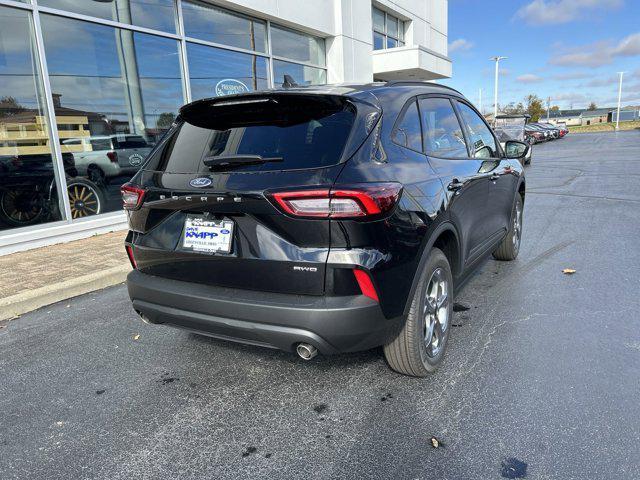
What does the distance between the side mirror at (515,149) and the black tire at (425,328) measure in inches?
89.8

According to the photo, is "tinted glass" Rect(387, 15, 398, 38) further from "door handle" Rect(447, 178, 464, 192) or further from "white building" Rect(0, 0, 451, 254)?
"door handle" Rect(447, 178, 464, 192)

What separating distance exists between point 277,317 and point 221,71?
364 inches

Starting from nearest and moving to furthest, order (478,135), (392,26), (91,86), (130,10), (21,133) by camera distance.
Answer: (478,135)
(21,133)
(91,86)
(130,10)
(392,26)

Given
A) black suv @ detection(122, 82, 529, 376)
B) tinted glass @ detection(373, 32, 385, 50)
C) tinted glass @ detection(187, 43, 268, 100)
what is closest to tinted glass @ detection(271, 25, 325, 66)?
tinted glass @ detection(187, 43, 268, 100)

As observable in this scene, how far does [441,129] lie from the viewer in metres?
3.40

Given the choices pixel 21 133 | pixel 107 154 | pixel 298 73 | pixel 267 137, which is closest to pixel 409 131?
pixel 267 137

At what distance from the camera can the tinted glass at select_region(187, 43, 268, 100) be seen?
9742mm

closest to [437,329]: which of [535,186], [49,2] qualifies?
[49,2]

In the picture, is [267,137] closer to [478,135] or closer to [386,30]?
[478,135]

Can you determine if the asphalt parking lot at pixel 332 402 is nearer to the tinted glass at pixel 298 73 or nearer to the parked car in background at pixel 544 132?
the tinted glass at pixel 298 73

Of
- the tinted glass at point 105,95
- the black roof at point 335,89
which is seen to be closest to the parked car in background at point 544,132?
the tinted glass at point 105,95

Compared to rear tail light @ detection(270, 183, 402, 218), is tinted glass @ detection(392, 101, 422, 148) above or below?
above

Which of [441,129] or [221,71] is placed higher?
[221,71]

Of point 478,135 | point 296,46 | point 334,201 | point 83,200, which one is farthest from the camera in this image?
point 296,46
